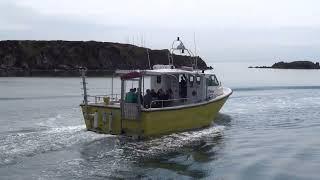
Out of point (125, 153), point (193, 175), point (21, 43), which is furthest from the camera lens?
point (21, 43)

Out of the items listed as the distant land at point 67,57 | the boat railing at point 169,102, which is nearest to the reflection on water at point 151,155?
the boat railing at point 169,102

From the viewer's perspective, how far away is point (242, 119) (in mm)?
32500

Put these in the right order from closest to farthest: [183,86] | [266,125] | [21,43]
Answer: [183,86]
[266,125]
[21,43]

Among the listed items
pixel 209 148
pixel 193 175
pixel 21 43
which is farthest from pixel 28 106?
pixel 21 43

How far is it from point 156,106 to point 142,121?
238cm

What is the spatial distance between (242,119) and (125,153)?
14.9m

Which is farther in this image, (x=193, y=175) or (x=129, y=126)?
(x=129, y=126)

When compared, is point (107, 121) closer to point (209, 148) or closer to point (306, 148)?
point (209, 148)

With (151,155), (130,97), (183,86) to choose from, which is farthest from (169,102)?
(151,155)

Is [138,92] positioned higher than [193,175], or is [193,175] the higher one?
[138,92]

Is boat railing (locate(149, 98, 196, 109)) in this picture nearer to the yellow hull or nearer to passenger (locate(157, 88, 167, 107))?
passenger (locate(157, 88, 167, 107))

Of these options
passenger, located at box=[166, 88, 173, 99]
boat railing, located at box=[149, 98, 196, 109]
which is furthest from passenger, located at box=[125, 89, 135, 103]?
passenger, located at box=[166, 88, 173, 99]

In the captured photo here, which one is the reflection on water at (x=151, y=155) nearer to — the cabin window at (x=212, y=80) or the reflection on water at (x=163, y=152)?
the reflection on water at (x=163, y=152)

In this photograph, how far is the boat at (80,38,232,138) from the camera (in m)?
22.1
